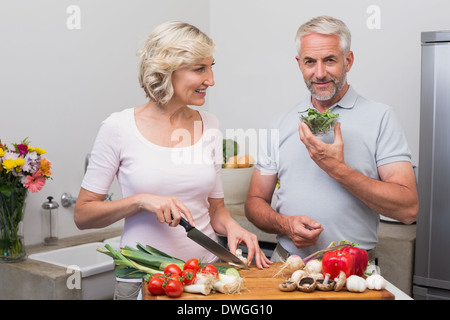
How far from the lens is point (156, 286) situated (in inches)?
44.9

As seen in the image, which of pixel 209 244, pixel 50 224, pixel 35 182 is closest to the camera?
pixel 209 244

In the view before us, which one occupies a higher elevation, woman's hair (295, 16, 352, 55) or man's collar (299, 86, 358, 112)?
woman's hair (295, 16, 352, 55)

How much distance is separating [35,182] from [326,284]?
1.40 meters

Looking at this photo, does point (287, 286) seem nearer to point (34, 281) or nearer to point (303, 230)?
point (303, 230)

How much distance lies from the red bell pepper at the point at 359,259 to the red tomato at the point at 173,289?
42 cm

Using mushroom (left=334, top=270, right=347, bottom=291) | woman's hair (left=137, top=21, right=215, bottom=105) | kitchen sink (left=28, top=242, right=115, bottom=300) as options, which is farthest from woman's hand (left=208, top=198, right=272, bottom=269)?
kitchen sink (left=28, top=242, right=115, bottom=300)

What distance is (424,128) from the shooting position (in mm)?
2178

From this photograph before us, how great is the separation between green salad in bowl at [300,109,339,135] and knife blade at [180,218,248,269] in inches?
17.4

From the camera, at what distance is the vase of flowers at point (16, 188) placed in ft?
6.95

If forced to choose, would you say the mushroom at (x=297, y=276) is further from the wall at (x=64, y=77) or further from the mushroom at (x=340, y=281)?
the wall at (x=64, y=77)

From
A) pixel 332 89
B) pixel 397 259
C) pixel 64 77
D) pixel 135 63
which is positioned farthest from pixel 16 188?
pixel 397 259

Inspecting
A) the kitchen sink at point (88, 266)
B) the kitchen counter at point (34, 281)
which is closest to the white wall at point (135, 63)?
the kitchen sink at point (88, 266)

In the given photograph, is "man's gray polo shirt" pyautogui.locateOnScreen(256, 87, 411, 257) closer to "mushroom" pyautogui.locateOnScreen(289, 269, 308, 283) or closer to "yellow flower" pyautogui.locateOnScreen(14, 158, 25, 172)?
"mushroom" pyautogui.locateOnScreen(289, 269, 308, 283)

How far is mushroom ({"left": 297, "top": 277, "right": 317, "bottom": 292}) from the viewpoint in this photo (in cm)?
117
